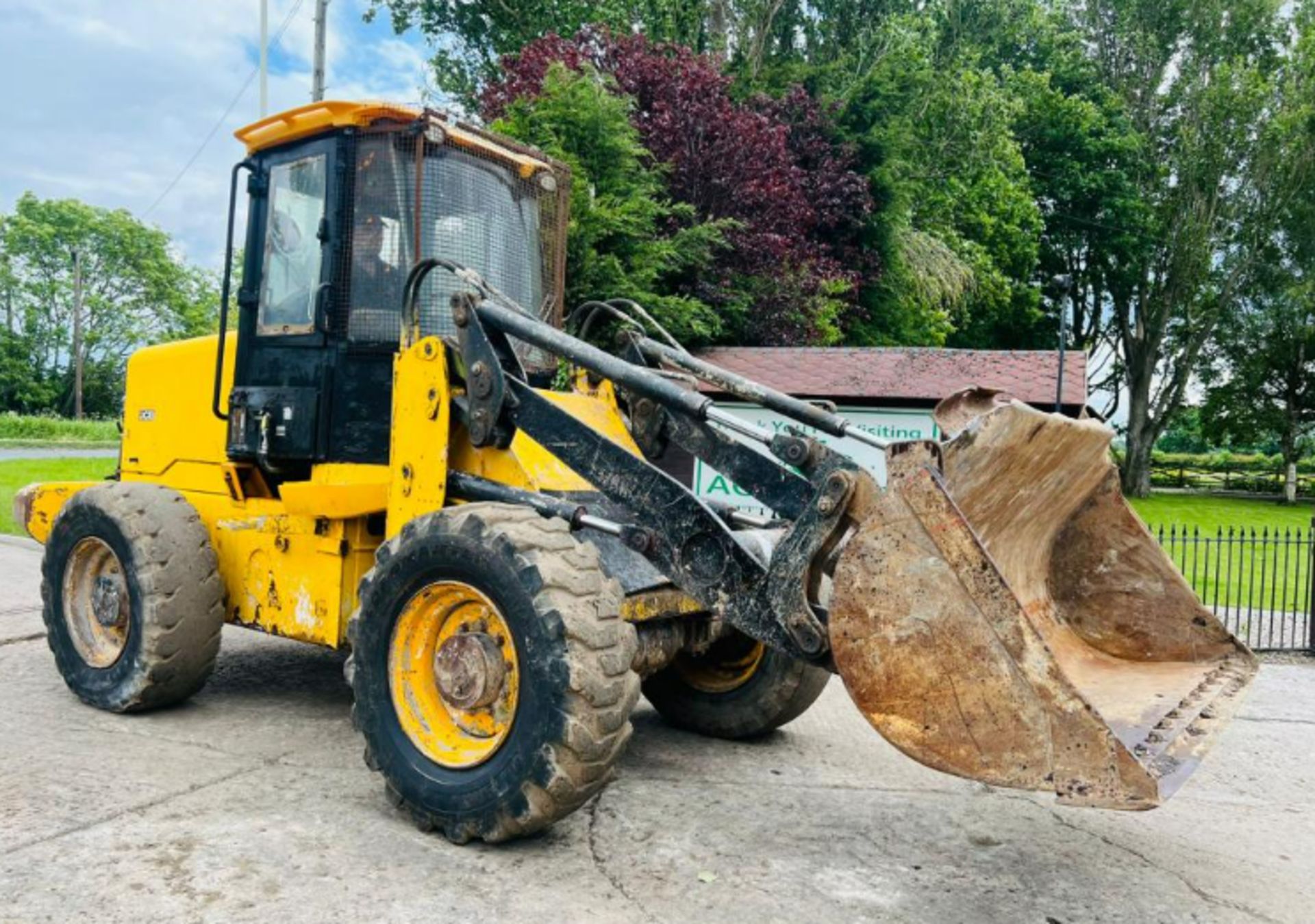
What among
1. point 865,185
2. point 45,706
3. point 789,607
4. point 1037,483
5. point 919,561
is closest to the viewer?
point 919,561

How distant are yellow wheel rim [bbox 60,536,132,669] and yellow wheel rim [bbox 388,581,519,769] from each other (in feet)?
7.17

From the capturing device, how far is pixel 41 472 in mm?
20781

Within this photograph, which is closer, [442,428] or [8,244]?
[442,428]

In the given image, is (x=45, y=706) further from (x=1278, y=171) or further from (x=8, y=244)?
(x=8, y=244)

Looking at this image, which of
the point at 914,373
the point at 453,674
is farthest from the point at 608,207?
the point at 453,674

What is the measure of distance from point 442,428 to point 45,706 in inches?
112

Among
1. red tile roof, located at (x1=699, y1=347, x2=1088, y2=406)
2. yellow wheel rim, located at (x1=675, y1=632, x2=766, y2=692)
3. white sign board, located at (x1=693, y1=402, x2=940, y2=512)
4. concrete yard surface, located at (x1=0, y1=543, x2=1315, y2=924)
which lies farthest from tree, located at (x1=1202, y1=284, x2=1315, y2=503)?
yellow wheel rim, located at (x1=675, y1=632, x2=766, y2=692)

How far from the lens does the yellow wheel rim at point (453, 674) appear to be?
3818 millimetres

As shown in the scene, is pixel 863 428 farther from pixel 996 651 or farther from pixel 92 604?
pixel 996 651

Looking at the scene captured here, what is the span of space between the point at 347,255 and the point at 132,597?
6.26 feet

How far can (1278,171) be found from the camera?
28.4m

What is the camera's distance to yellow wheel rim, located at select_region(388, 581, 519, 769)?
150 inches

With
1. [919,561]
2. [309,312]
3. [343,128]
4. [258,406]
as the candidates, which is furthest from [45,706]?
[919,561]

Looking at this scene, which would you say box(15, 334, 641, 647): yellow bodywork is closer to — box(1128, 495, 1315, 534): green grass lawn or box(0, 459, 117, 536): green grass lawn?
box(0, 459, 117, 536): green grass lawn
